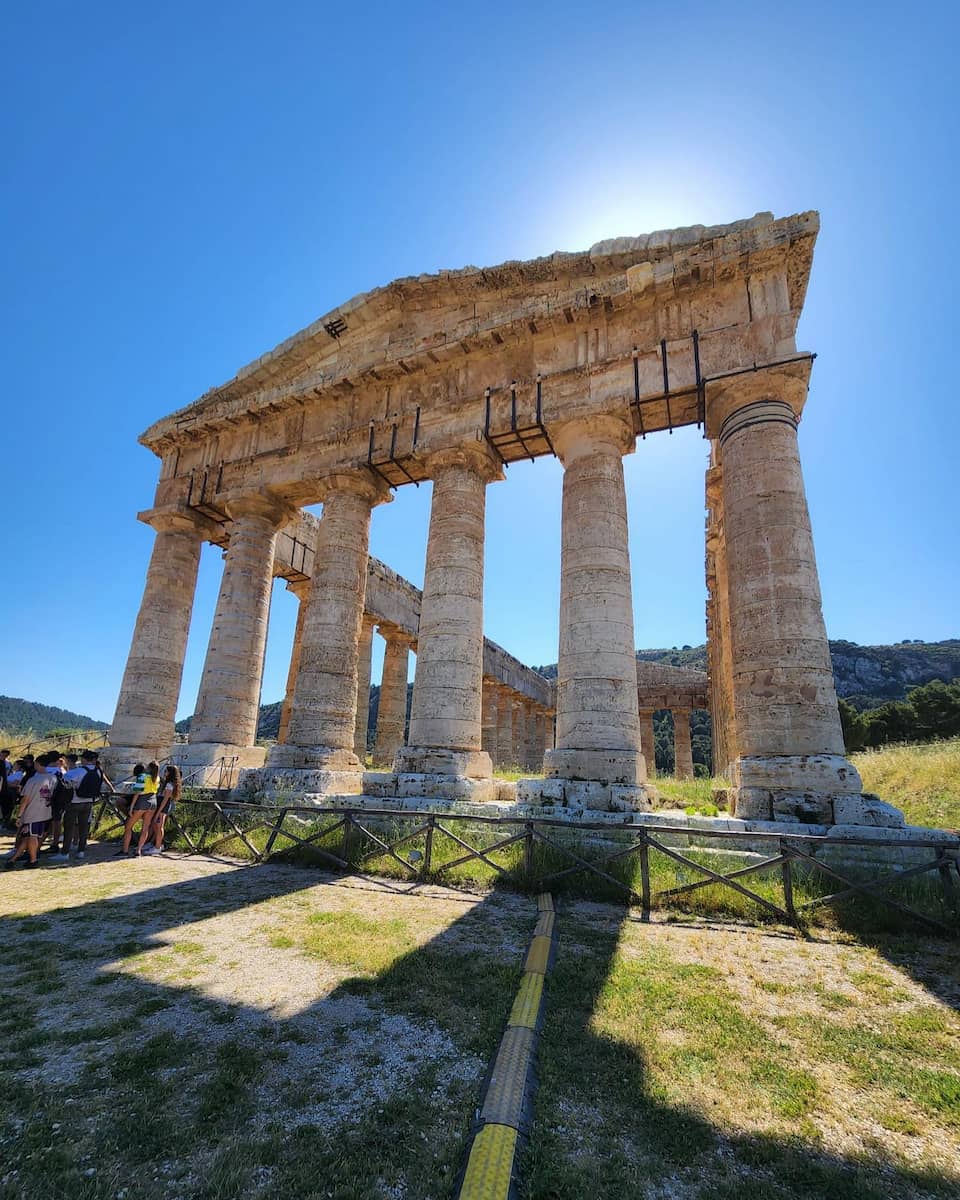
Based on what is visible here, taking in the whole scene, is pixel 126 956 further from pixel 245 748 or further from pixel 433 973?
pixel 245 748

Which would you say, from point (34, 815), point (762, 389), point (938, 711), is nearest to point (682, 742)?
point (938, 711)

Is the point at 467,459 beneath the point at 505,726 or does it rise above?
above

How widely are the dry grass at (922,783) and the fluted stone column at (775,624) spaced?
5672 millimetres

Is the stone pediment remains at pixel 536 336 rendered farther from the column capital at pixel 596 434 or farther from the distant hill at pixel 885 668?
the distant hill at pixel 885 668

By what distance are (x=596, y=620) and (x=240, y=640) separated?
31.8 feet

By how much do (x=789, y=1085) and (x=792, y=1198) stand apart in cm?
104

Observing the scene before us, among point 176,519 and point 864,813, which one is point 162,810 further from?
point 864,813

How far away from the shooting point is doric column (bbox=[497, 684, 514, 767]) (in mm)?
34000

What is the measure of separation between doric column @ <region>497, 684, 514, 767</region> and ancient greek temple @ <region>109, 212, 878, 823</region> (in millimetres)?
17501

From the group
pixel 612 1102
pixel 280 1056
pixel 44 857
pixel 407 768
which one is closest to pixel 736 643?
pixel 407 768

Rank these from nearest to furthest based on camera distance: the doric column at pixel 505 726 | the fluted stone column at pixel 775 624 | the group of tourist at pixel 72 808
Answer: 1. the fluted stone column at pixel 775 624
2. the group of tourist at pixel 72 808
3. the doric column at pixel 505 726

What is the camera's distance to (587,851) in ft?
29.0

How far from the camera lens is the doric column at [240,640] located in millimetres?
14492

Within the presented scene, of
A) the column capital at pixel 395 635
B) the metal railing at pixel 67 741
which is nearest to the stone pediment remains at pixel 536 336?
the column capital at pixel 395 635
